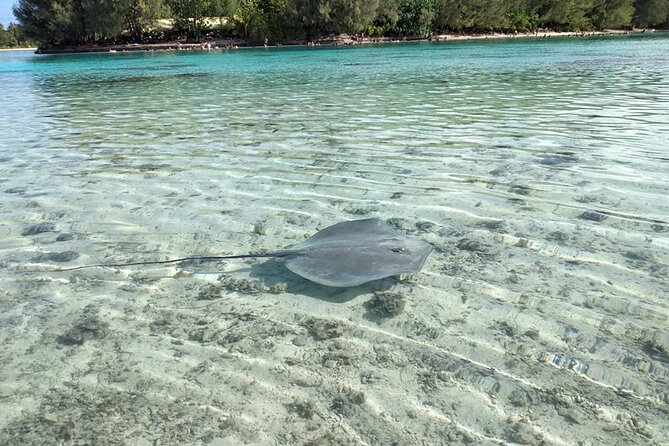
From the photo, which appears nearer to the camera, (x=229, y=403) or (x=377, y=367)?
(x=229, y=403)

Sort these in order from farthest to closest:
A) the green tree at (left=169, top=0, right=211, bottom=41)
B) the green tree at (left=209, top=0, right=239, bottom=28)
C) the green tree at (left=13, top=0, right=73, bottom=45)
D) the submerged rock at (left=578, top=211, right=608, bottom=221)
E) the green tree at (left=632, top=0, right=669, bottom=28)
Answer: the green tree at (left=632, top=0, right=669, bottom=28), the green tree at (left=209, top=0, right=239, bottom=28), the green tree at (left=169, top=0, right=211, bottom=41), the green tree at (left=13, top=0, right=73, bottom=45), the submerged rock at (left=578, top=211, right=608, bottom=221)


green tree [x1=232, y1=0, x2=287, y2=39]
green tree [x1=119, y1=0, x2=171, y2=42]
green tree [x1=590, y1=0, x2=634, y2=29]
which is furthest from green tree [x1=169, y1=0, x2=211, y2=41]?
green tree [x1=590, y1=0, x2=634, y2=29]

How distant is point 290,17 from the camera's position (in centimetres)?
5834

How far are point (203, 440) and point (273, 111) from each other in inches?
377

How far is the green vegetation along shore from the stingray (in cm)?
5833

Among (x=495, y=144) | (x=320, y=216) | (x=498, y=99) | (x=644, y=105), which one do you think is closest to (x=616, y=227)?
(x=320, y=216)

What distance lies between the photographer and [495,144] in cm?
694

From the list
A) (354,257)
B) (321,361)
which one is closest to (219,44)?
(354,257)

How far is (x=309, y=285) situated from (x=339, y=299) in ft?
0.97

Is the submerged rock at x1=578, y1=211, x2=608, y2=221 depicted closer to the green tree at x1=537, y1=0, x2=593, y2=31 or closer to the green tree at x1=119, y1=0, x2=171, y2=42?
the green tree at x1=119, y1=0, x2=171, y2=42

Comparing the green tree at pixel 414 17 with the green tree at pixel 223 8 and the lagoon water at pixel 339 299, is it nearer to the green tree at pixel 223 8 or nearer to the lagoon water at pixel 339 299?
the green tree at pixel 223 8

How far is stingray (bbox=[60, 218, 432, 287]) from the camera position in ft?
9.98

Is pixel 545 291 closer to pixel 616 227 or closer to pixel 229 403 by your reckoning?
pixel 616 227

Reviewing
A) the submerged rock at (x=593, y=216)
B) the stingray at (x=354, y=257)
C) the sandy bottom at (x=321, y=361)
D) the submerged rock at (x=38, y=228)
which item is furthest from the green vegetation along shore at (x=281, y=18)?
the sandy bottom at (x=321, y=361)
